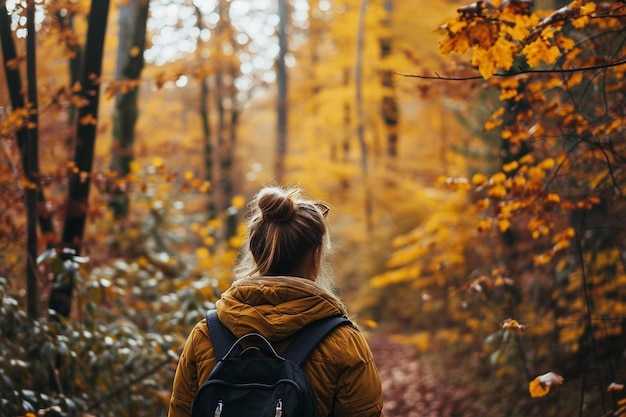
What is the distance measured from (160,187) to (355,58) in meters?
11.2

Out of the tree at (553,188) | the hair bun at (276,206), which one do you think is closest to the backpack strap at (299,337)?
the hair bun at (276,206)

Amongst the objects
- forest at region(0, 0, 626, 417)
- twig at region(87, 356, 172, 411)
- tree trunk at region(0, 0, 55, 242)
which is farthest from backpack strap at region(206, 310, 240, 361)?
tree trunk at region(0, 0, 55, 242)

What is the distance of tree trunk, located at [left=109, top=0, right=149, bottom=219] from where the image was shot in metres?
8.75

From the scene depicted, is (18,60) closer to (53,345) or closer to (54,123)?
(53,345)

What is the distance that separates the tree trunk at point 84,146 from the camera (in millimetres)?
4789

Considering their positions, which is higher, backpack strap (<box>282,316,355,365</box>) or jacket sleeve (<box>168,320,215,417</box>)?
backpack strap (<box>282,316,355,365</box>)

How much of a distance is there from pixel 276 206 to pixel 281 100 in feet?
56.6

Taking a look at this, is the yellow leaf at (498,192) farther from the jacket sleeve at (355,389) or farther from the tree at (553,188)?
the jacket sleeve at (355,389)

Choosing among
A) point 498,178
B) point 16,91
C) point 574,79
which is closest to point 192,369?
point 498,178

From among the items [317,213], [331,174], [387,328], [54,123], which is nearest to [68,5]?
[317,213]

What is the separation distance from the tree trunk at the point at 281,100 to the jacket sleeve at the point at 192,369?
54.4ft

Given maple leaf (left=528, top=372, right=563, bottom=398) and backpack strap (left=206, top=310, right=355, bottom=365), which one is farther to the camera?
maple leaf (left=528, top=372, right=563, bottom=398)

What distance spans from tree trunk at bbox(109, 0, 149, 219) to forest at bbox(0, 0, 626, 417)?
0.03 meters

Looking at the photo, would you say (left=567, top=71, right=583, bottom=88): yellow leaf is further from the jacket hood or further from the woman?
the jacket hood
